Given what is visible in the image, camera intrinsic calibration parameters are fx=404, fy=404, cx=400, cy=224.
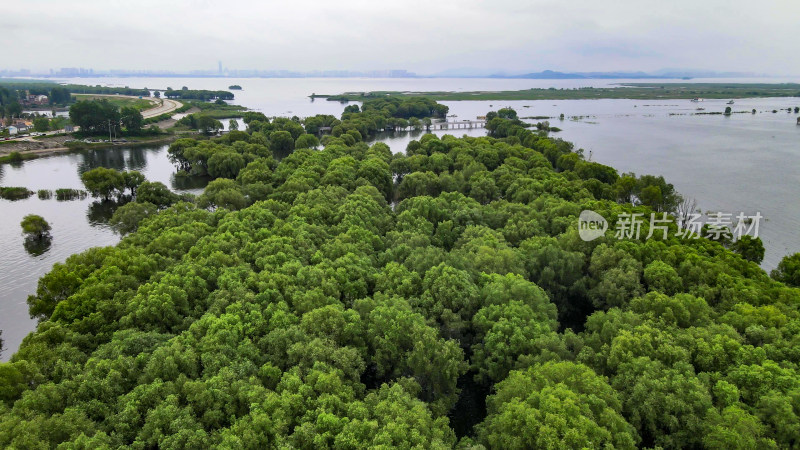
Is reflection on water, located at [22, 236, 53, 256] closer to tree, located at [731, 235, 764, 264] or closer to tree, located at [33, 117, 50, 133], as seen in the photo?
tree, located at [731, 235, 764, 264]

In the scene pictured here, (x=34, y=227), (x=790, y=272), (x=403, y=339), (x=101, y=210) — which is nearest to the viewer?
(x=403, y=339)

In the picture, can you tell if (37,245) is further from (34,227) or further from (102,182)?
(102,182)

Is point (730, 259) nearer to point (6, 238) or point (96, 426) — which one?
point (96, 426)

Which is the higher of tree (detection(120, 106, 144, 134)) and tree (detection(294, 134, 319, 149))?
tree (detection(120, 106, 144, 134))

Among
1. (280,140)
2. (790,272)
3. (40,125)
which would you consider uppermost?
(40,125)

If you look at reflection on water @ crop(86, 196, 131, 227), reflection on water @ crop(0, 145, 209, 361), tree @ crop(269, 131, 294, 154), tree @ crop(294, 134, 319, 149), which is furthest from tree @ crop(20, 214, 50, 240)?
tree @ crop(269, 131, 294, 154)

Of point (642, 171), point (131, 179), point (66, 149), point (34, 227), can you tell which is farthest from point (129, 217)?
point (642, 171)
